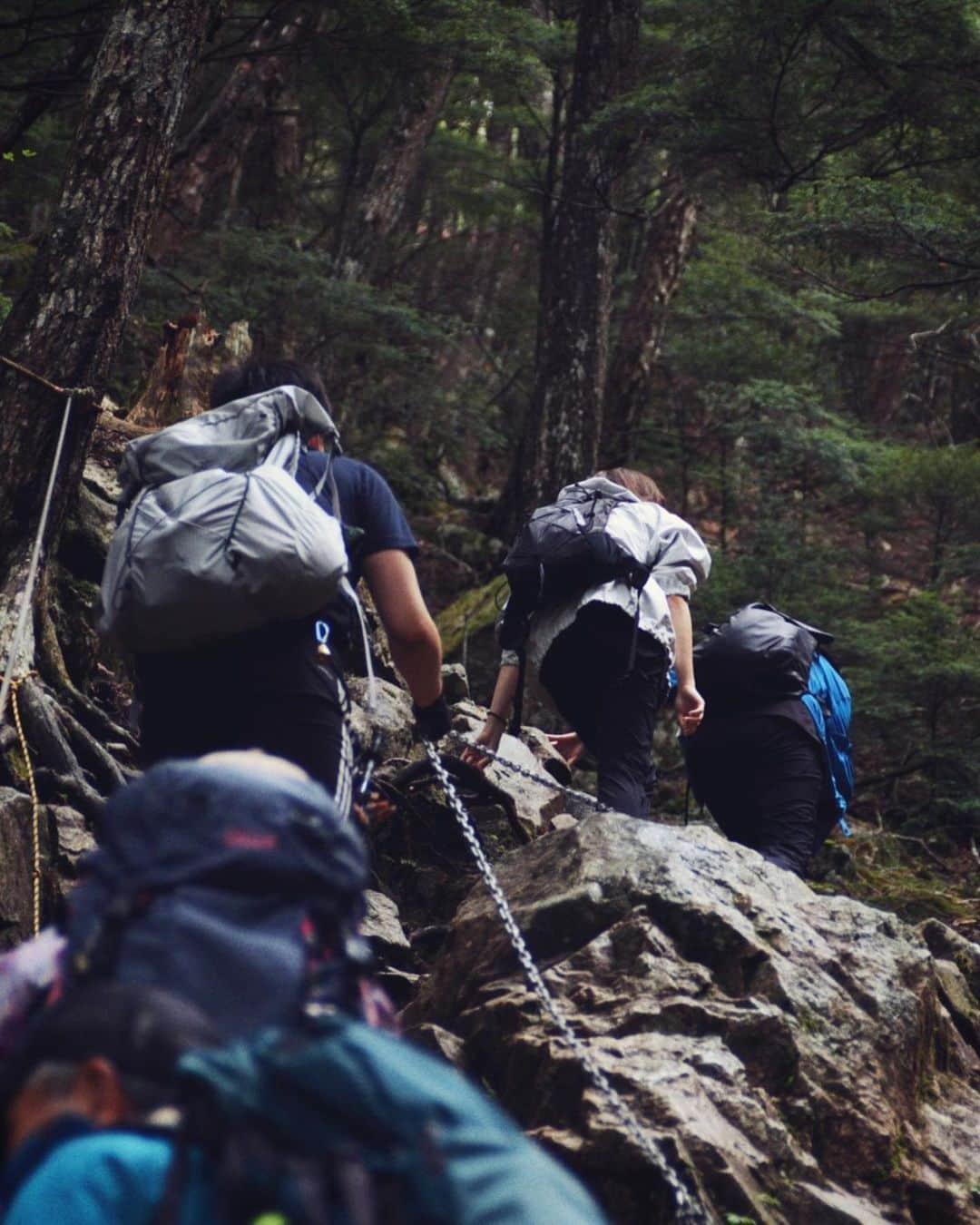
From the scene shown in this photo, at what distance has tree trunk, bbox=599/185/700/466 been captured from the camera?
53.3ft

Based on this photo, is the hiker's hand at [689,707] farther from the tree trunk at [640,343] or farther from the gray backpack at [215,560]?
the tree trunk at [640,343]

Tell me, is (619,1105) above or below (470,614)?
above

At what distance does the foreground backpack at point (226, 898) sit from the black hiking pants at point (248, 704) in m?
1.56

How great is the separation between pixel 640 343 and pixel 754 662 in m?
10.4

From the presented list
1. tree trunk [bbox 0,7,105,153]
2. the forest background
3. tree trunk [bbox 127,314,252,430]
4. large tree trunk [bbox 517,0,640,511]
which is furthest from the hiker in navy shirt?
large tree trunk [bbox 517,0,640,511]

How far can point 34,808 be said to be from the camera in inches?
218

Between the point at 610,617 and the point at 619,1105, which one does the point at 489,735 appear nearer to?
the point at 610,617

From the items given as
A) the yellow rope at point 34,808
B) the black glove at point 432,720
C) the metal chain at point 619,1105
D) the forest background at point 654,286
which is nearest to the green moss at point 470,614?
the forest background at point 654,286

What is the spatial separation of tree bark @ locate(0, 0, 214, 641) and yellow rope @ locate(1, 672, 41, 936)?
12.7 inches

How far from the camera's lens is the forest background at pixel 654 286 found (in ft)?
31.8

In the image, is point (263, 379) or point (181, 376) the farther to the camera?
point (181, 376)

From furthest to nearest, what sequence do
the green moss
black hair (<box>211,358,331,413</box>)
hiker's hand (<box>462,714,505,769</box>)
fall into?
the green moss, hiker's hand (<box>462,714,505,769</box>), black hair (<box>211,358,331,413</box>)

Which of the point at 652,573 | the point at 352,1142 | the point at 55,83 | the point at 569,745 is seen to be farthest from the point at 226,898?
the point at 55,83

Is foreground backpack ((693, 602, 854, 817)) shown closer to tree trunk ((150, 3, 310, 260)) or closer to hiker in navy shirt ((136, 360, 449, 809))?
hiker in navy shirt ((136, 360, 449, 809))
